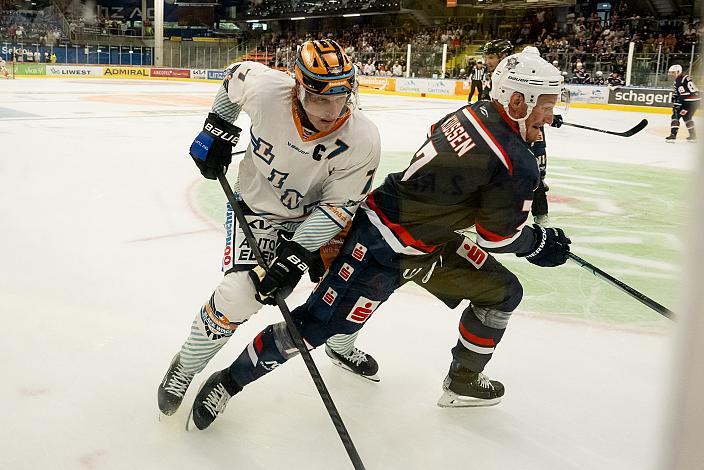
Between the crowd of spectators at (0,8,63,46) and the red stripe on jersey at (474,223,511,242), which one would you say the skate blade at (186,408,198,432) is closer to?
the red stripe on jersey at (474,223,511,242)

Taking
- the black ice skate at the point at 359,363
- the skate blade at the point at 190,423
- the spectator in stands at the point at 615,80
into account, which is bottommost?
the skate blade at the point at 190,423

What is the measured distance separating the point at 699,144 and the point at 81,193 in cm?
324

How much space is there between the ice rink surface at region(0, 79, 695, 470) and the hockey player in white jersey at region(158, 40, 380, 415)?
189 mm

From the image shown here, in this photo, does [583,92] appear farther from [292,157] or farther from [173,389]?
[173,389]

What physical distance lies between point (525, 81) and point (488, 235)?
0.30 metres

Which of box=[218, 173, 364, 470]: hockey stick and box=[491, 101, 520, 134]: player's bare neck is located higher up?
box=[491, 101, 520, 134]: player's bare neck

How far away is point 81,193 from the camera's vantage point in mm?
3182

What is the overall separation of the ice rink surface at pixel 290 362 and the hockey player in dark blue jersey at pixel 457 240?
11cm

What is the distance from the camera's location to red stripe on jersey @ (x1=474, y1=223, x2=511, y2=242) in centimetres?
124

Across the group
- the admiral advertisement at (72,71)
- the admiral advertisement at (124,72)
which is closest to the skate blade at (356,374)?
the admiral advertisement at (124,72)

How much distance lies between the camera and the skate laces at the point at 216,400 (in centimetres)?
136

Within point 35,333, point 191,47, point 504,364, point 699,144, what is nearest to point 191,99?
point 191,47

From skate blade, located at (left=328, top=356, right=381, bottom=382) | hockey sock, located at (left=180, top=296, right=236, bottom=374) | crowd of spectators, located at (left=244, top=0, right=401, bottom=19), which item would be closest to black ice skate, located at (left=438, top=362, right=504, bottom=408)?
skate blade, located at (left=328, top=356, right=381, bottom=382)

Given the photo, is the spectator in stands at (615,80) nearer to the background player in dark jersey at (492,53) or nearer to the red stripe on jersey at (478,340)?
the background player in dark jersey at (492,53)
